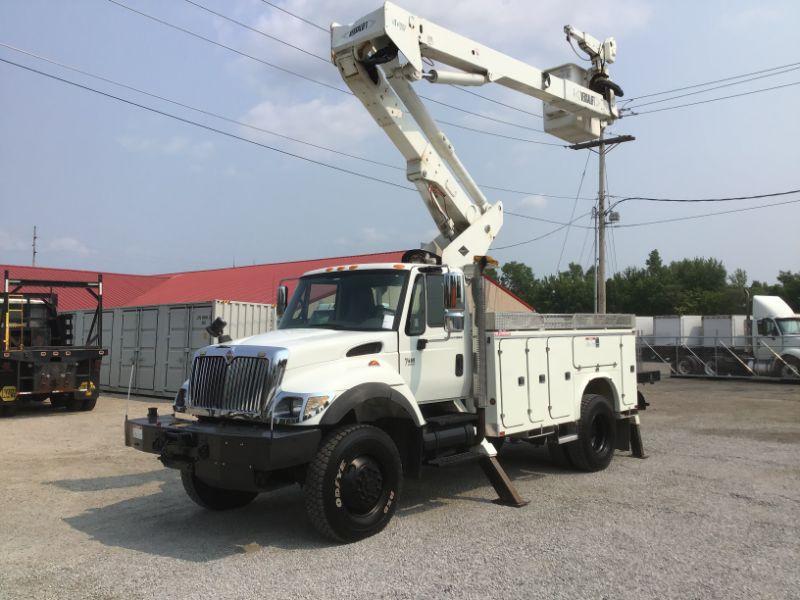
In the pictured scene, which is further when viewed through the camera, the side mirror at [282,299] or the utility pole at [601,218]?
the utility pole at [601,218]

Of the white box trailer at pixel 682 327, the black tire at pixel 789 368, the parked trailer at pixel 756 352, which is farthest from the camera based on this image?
the white box trailer at pixel 682 327

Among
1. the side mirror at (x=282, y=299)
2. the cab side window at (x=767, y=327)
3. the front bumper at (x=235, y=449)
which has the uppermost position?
the cab side window at (x=767, y=327)

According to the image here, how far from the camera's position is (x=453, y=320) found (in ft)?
22.8

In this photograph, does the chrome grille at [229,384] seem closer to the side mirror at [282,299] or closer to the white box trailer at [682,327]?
the side mirror at [282,299]

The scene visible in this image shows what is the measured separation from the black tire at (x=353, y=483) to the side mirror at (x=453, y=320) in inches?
59.0

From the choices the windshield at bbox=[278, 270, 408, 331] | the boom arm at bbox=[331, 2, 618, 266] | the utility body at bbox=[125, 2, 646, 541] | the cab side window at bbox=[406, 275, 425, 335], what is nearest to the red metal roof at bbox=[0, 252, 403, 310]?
the boom arm at bbox=[331, 2, 618, 266]

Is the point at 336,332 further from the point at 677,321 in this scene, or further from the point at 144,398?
the point at 677,321

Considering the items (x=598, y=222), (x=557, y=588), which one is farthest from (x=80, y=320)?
(x=598, y=222)

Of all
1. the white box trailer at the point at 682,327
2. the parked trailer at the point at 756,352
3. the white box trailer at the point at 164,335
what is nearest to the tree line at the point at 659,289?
the white box trailer at the point at 682,327

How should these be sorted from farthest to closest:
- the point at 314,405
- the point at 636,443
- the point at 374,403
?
the point at 636,443 < the point at 374,403 < the point at 314,405

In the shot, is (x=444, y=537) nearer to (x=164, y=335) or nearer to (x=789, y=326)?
(x=164, y=335)

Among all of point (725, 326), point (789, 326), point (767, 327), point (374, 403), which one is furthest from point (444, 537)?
point (725, 326)

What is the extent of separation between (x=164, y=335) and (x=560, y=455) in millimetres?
14151

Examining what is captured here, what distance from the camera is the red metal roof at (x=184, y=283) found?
103 feet
